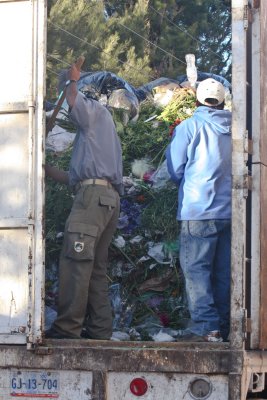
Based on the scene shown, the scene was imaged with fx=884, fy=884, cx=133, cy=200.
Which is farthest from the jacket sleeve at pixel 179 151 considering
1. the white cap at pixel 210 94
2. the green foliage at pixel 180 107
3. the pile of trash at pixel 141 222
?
the green foliage at pixel 180 107

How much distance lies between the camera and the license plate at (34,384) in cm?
440

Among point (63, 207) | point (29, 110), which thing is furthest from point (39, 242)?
point (63, 207)

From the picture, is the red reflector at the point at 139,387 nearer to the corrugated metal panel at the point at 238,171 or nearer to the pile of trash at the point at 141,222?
the corrugated metal panel at the point at 238,171

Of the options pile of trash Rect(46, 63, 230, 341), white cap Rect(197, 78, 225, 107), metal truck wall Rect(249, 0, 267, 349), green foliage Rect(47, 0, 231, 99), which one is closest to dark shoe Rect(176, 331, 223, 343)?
pile of trash Rect(46, 63, 230, 341)

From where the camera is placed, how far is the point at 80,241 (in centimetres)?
508

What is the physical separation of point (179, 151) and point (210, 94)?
455mm

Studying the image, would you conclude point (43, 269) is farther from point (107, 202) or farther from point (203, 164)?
point (203, 164)

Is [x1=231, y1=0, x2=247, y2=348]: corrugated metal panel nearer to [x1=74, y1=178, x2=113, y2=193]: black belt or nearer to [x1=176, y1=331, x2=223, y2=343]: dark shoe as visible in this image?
[x1=176, y1=331, x2=223, y2=343]: dark shoe

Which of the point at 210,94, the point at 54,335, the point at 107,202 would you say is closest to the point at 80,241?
the point at 107,202

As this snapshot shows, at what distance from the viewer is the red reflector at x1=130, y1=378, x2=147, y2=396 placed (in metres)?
4.27

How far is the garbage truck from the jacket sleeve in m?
0.99

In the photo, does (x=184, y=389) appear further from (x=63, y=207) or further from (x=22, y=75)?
(x=63, y=207)

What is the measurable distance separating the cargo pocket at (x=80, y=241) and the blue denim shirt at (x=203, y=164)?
58cm

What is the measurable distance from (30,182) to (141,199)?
189cm
